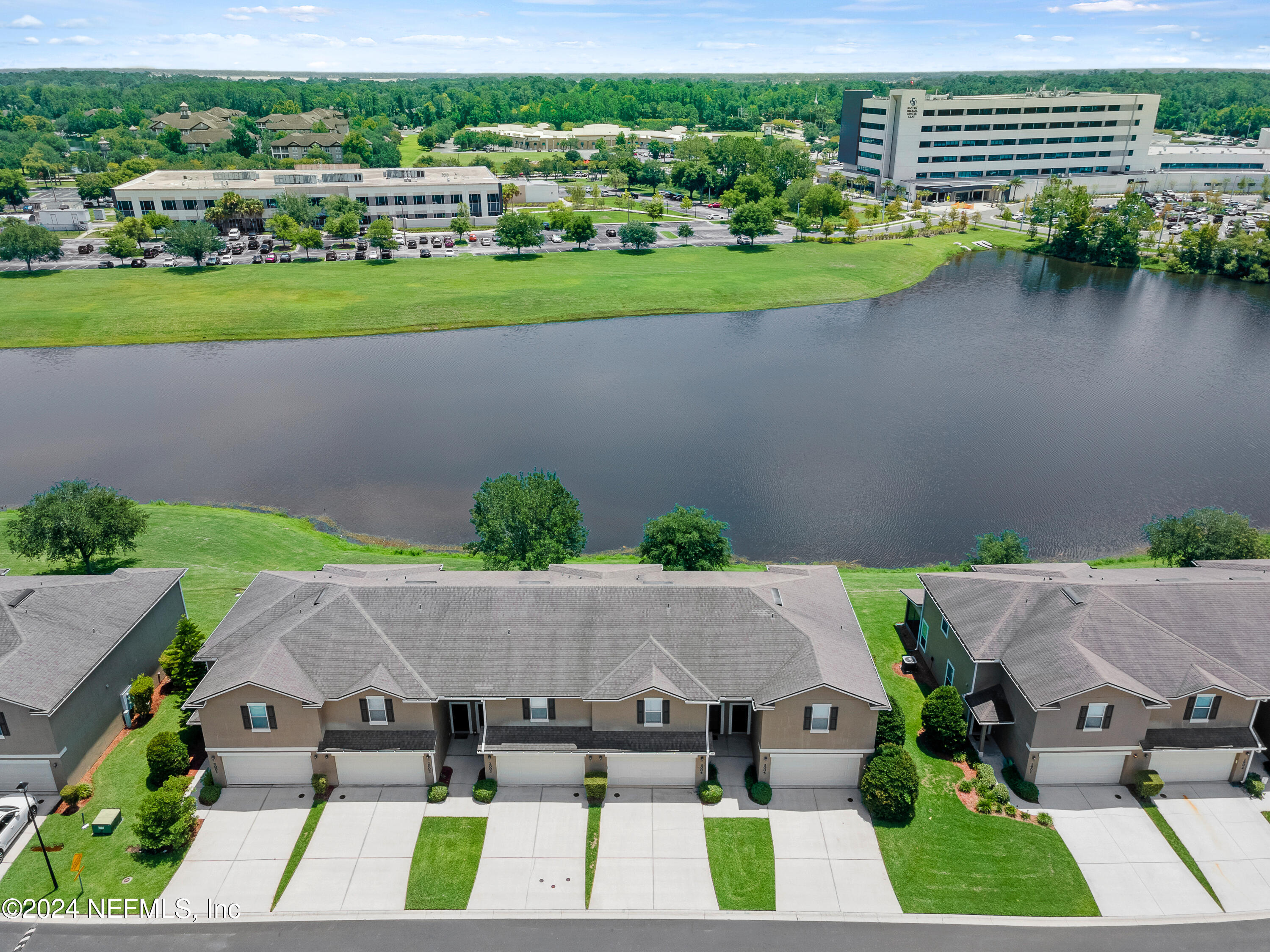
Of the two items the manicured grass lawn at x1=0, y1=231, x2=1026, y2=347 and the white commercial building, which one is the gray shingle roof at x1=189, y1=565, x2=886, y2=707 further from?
the white commercial building

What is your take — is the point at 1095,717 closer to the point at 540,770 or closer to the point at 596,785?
the point at 596,785

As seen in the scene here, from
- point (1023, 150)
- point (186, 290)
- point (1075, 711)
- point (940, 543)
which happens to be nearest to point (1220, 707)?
point (1075, 711)

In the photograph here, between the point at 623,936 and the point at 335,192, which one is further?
the point at 335,192

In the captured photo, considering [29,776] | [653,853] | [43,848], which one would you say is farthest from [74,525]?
[653,853]

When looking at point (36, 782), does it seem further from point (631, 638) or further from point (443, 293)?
point (443, 293)

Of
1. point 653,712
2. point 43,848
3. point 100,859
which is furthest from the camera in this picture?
point 653,712

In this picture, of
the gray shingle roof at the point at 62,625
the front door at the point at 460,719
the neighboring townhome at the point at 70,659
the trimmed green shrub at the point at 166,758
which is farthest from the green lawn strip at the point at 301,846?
the gray shingle roof at the point at 62,625
